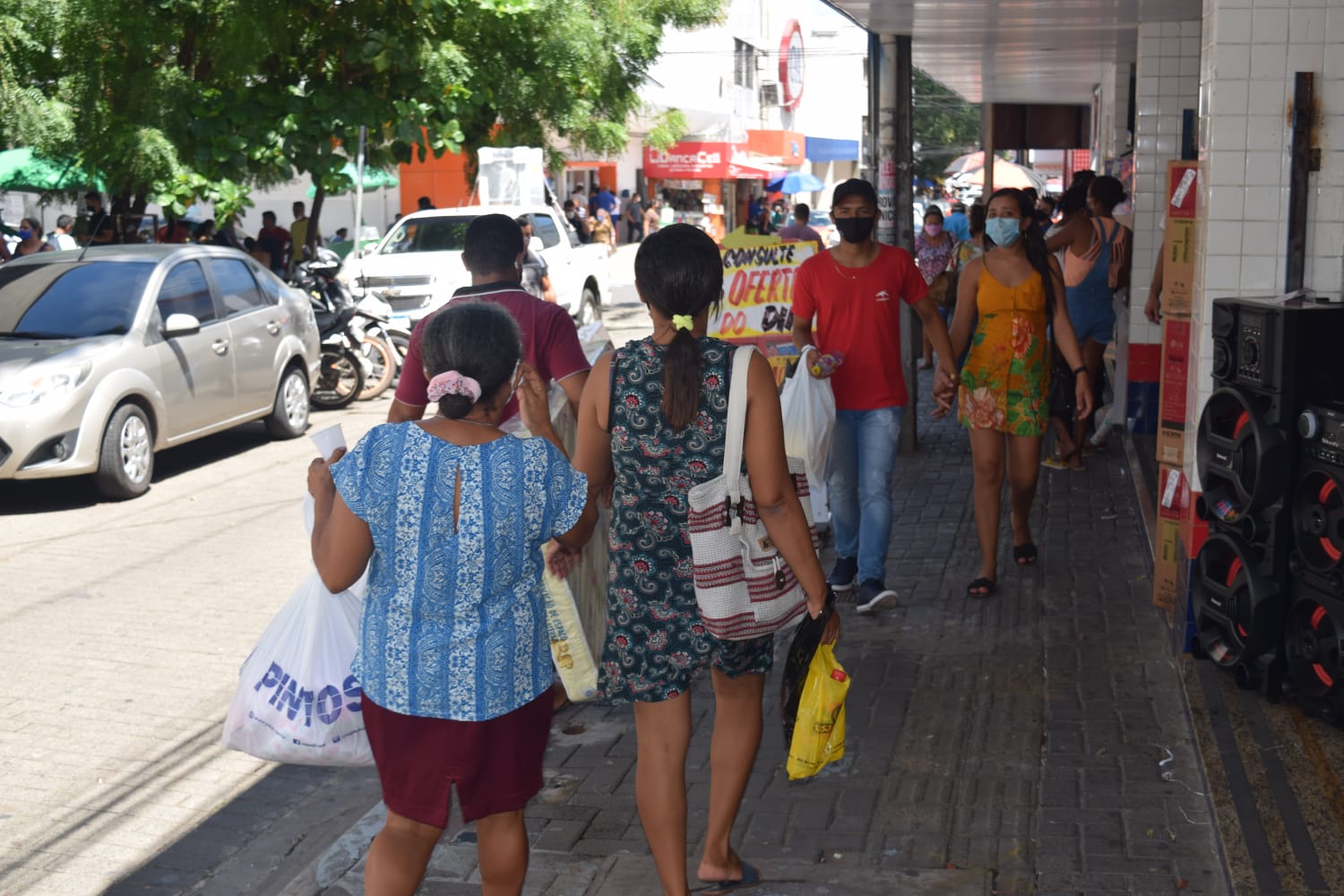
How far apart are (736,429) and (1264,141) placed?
8.99ft

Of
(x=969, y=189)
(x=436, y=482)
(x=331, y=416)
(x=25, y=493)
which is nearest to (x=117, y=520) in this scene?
(x=25, y=493)

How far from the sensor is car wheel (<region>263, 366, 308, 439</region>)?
12.7m

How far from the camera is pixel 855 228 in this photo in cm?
647

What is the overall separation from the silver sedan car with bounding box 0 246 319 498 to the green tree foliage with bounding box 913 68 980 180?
57457 millimetres

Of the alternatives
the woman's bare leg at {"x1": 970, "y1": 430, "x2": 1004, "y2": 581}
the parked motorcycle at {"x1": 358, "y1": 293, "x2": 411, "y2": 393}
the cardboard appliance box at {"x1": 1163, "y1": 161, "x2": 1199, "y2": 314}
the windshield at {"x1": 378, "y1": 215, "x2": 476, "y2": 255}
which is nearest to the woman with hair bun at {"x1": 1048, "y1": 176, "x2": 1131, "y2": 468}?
the woman's bare leg at {"x1": 970, "y1": 430, "x2": 1004, "y2": 581}

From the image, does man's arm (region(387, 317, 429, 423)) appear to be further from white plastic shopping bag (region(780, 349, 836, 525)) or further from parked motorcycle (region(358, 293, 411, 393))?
parked motorcycle (region(358, 293, 411, 393))

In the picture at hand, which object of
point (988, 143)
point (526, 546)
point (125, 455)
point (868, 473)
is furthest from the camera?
point (988, 143)

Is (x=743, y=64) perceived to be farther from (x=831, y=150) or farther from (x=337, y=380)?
(x=337, y=380)

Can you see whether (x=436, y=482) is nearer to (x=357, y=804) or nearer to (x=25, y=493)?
(x=357, y=804)

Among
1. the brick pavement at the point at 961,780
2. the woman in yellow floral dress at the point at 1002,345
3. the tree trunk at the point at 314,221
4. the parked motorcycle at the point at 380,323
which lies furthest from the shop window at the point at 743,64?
the brick pavement at the point at 961,780

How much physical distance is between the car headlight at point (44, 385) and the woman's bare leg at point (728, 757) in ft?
23.5

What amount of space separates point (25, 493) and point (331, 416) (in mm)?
3924

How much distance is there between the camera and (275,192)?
1377 inches

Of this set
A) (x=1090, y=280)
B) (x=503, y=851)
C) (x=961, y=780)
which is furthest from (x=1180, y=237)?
(x=503, y=851)
